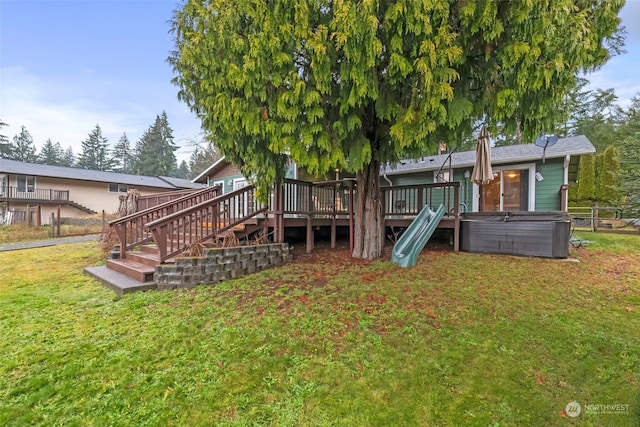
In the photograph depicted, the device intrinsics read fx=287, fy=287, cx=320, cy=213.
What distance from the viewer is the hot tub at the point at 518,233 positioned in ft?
18.4

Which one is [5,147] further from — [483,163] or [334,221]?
[483,163]

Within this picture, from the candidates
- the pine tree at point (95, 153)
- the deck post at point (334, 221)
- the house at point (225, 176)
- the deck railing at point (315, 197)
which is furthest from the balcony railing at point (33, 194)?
the pine tree at point (95, 153)

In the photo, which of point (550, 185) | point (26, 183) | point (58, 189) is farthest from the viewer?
point (58, 189)

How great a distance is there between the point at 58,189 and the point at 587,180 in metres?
35.7

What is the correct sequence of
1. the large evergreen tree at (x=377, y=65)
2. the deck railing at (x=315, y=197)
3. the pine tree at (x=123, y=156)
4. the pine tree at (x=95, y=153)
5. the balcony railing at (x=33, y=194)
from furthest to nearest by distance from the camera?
the pine tree at (x=123, y=156)
the pine tree at (x=95, y=153)
the balcony railing at (x=33, y=194)
the deck railing at (x=315, y=197)
the large evergreen tree at (x=377, y=65)

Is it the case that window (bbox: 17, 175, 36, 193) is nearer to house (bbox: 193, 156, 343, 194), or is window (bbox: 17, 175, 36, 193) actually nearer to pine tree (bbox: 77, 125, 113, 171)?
house (bbox: 193, 156, 343, 194)

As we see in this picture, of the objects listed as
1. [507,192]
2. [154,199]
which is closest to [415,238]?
[507,192]

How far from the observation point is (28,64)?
44.5 ft

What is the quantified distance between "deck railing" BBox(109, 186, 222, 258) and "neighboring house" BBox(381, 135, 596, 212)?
5896 millimetres

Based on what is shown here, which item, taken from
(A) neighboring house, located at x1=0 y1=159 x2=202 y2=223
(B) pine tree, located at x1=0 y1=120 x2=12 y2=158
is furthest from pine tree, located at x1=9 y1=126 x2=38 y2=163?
(A) neighboring house, located at x1=0 y1=159 x2=202 y2=223

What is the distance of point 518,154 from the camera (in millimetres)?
9633

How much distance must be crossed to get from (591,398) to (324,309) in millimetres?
2523

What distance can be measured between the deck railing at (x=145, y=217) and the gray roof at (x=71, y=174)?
20374 mm

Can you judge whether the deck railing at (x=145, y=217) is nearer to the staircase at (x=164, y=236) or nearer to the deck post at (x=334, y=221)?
the staircase at (x=164, y=236)
